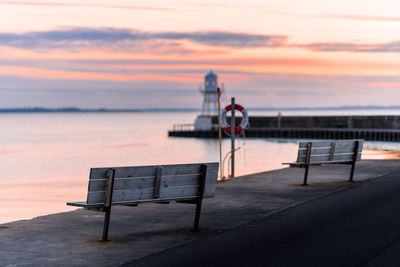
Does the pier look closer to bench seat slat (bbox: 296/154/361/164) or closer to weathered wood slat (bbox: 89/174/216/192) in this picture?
bench seat slat (bbox: 296/154/361/164)

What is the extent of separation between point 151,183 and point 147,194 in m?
0.17

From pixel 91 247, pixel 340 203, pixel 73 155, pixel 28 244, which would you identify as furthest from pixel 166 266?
pixel 73 155

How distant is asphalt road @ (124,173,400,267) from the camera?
8.11 meters

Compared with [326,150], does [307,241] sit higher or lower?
lower

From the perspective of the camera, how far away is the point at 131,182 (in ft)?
32.6

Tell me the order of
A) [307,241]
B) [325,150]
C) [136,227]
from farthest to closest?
[325,150]
[136,227]
[307,241]

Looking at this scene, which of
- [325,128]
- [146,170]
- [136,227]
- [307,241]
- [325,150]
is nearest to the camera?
[307,241]

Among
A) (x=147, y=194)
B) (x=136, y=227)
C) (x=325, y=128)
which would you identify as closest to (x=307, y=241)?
(x=147, y=194)

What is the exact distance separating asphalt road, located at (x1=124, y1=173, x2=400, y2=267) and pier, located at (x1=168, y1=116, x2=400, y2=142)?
167 feet

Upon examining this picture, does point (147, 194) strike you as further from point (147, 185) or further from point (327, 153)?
point (327, 153)

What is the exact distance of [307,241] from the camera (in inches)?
364

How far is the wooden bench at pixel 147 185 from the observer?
9562 mm

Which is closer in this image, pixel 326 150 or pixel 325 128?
pixel 326 150

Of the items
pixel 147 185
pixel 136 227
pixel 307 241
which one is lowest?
pixel 136 227
